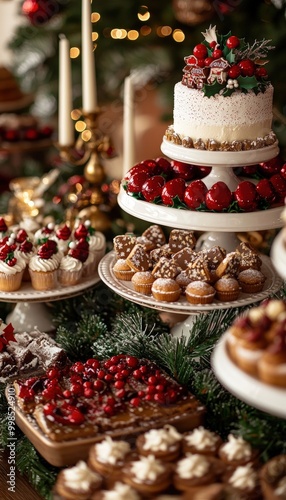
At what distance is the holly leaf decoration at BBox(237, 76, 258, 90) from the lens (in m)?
1.51

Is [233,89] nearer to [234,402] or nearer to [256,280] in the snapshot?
[256,280]

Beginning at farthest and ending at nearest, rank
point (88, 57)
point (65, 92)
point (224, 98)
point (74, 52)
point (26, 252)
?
point (74, 52)
point (65, 92)
point (88, 57)
point (26, 252)
point (224, 98)

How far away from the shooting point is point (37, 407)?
1.37m

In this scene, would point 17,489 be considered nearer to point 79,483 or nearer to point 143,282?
point 79,483

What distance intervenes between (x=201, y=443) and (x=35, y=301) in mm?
662

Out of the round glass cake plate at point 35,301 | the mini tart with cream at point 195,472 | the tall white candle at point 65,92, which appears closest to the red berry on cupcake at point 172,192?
the round glass cake plate at point 35,301

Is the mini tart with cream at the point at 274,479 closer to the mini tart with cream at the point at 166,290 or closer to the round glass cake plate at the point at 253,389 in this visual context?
the round glass cake plate at the point at 253,389

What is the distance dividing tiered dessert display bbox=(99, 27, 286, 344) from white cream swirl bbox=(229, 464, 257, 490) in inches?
17.2

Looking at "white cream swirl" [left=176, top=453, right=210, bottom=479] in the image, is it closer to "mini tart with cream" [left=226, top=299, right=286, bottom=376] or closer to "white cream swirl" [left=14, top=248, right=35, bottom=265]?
"mini tart with cream" [left=226, top=299, right=286, bottom=376]

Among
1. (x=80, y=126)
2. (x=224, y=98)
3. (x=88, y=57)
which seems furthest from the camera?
(x=80, y=126)

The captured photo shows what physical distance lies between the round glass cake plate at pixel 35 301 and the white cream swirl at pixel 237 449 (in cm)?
68

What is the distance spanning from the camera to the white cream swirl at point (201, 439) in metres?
1.21

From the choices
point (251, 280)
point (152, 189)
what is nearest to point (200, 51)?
point (152, 189)

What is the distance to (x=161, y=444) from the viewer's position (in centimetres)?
120
